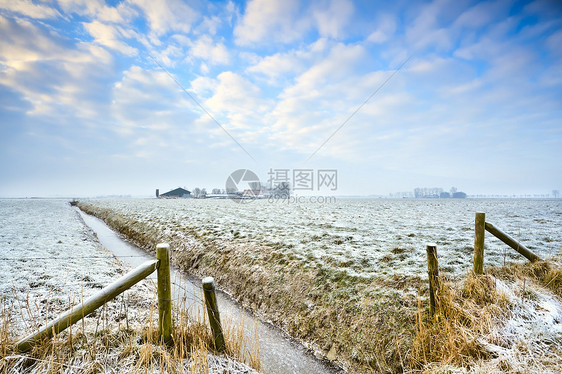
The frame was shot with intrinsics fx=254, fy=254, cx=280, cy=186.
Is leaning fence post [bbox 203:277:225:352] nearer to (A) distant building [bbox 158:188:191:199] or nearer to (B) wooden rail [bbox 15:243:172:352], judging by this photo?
(B) wooden rail [bbox 15:243:172:352]

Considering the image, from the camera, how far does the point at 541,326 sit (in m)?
4.56

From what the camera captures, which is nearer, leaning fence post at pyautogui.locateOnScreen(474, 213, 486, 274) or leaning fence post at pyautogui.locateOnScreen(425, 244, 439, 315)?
leaning fence post at pyautogui.locateOnScreen(425, 244, 439, 315)

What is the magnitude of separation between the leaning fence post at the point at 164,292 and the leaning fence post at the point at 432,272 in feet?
15.1

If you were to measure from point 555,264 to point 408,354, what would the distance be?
5072 millimetres

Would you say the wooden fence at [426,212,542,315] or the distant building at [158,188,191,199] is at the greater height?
the distant building at [158,188,191,199]

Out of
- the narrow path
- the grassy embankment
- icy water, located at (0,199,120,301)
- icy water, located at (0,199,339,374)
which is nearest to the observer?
the grassy embankment

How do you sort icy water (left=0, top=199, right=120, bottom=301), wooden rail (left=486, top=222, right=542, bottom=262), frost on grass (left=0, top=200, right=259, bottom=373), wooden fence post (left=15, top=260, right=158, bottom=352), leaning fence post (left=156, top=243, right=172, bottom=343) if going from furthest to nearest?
icy water (left=0, top=199, right=120, bottom=301) → wooden rail (left=486, top=222, right=542, bottom=262) → leaning fence post (left=156, top=243, right=172, bottom=343) → frost on grass (left=0, top=200, right=259, bottom=373) → wooden fence post (left=15, top=260, right=158, bottom=352)

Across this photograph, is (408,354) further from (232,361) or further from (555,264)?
(555,264)

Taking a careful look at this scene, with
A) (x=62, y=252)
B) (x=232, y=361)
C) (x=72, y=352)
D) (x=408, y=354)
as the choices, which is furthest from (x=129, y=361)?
(x=62, y=252)

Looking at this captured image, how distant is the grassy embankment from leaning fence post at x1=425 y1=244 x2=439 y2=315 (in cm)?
13

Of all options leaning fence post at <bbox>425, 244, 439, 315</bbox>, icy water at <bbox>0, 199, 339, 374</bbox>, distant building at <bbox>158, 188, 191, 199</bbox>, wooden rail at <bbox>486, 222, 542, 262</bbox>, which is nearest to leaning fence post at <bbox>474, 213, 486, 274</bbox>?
wooden rail at <bbox>486, 222, 542, 262</bbox>

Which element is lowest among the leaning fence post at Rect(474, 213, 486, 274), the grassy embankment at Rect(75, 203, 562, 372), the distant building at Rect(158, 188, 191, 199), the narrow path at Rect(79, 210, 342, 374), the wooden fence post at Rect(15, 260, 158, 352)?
the narrow path at Rect(79, 210, 342, 374)

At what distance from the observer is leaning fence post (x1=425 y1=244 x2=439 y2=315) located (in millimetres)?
4738

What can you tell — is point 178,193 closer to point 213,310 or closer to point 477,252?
point 213,310
